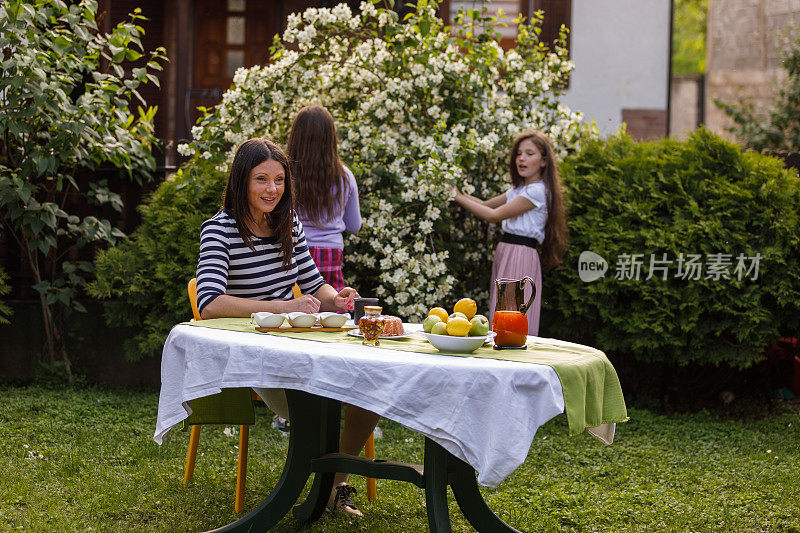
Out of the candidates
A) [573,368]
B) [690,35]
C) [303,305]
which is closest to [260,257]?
[303,305]

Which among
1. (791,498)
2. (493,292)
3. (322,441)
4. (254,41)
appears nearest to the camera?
(322,441)

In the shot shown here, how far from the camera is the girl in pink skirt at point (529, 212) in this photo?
5.85m

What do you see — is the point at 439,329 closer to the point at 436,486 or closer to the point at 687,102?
the point at 436,486

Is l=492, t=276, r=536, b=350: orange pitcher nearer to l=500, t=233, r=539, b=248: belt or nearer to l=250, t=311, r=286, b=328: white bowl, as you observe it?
l=250, t=311, r=286, b=328: white bowl

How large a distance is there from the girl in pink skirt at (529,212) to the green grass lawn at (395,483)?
1.08 metres

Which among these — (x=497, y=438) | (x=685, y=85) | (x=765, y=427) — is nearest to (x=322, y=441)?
(x=497, y=438)

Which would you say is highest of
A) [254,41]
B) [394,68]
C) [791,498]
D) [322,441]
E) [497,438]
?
[254,41]

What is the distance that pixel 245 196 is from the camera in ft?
12.4

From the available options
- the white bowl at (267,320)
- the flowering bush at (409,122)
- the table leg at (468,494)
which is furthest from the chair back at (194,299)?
the flowering bush at (409,122)

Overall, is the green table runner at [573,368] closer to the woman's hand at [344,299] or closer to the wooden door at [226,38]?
the woman's hand at [344,299]

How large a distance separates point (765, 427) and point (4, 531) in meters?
4.82

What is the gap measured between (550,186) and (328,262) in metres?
1.63

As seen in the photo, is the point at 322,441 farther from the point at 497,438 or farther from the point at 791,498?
the point at 791,498

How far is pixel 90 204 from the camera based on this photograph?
6996 mm
